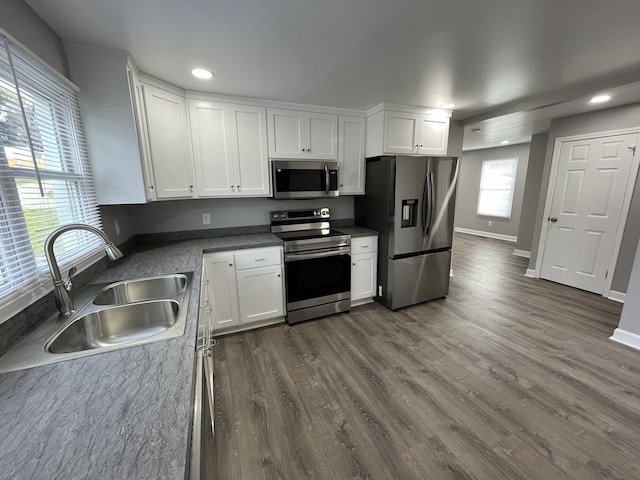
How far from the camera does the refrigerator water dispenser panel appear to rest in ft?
9.39

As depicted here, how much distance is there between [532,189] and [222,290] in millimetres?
5804

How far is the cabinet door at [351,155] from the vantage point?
3029mm

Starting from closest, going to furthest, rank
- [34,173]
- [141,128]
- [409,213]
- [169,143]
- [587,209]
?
1. [34,173]
2. [141,128]
3. [169,143]
4. [409,213]
5. [587,209]

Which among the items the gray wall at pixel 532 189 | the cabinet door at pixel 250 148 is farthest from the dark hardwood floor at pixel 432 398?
the gray wall at pixel 532 189

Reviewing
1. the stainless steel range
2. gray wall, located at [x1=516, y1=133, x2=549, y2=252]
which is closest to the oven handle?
the stainless steel range

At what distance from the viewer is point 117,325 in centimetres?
130

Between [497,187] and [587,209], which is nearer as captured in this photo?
[587,209]

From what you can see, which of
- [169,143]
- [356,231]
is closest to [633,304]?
[356,231]

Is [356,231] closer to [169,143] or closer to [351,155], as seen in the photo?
[351,155]

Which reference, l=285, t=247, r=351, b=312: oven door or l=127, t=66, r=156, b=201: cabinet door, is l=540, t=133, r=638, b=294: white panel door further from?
l=127, t=66, r=156, b=201: cabinet door

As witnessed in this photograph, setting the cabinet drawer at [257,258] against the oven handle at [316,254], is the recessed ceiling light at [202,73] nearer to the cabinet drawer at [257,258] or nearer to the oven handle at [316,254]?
the cabinet drawer at [257,258]

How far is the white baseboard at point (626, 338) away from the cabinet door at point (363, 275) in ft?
7.48

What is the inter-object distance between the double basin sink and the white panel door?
15.7 ft

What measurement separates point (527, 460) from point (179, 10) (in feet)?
9.86
